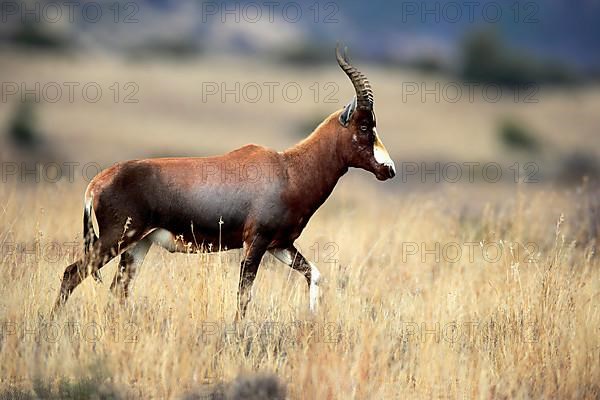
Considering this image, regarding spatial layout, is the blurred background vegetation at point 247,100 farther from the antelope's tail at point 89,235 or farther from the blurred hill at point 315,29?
the antelope's tail at point 89,235

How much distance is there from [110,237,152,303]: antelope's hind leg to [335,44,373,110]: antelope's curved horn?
286cm

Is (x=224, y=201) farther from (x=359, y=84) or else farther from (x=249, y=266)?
(x=359, y=84)

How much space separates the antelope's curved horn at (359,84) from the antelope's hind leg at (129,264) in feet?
9.37

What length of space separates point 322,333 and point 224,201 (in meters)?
1.87

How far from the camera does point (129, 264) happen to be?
36.2ft

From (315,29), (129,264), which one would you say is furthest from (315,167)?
(315,29)

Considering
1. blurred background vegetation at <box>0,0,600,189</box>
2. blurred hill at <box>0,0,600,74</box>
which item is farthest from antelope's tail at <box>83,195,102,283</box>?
blurred hill at <box>0,0,600,74</box>

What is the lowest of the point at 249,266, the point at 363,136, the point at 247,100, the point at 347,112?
the point at 249,266

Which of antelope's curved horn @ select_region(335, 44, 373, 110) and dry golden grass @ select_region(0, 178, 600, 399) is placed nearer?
dry golden grass @ select_region(0, 178, 600, 399)

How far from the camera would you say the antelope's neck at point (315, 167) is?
10.9 metres

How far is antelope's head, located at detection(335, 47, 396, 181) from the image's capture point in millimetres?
10961

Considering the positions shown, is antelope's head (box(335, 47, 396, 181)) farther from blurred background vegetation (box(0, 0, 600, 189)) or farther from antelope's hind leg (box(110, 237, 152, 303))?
blurred background vegetation (box(0, 0, 600, 189))

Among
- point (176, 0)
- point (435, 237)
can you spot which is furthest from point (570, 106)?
point (176, 0)

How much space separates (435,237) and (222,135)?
123 ft
